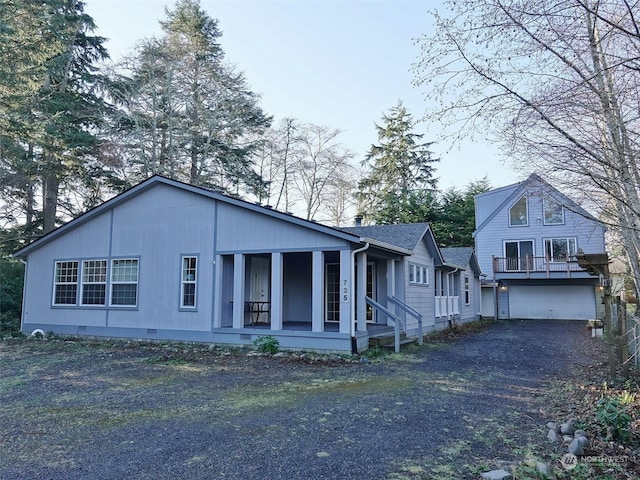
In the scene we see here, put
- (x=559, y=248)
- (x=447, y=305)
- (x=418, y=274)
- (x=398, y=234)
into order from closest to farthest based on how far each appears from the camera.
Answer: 1. (x=398, y=234)
2. (x=418, y=274)
3. (x=447, y=305)
4. (x=559, y=248)

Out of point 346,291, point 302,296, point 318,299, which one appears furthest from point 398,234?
point 318,299

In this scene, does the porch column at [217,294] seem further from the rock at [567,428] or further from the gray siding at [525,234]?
the gray siding at [525,234]

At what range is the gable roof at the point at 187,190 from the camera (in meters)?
9.97

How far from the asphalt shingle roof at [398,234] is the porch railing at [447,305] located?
129 inches

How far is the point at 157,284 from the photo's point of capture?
470 inches

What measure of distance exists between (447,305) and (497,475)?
14.1 metres

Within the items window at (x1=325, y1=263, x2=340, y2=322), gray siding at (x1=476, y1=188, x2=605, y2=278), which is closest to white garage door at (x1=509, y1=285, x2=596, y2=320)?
gray siding at (x1=476, y1=188, x2=605, y2=278)

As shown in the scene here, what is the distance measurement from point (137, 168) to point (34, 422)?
17994 millimetres

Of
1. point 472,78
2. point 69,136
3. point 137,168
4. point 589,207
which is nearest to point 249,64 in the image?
point 137,168

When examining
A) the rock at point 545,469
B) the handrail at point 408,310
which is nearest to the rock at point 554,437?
the rock at point 545,469

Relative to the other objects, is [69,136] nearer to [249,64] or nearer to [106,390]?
[249,64]

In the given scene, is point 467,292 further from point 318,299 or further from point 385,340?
point 318,299

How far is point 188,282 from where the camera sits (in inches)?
458

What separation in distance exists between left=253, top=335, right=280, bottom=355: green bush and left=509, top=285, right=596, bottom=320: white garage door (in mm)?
18087
